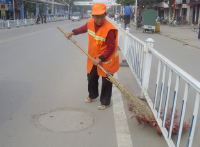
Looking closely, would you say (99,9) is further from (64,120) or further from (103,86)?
(64,120)

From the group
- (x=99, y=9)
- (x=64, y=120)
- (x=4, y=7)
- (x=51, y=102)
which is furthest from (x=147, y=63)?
(x=4, y=7)

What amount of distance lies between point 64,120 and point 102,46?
1.28 m

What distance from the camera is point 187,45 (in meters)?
12.8

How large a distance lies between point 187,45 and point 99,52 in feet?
32.7

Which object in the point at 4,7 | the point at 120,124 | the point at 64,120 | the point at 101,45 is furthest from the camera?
the point at 4,7

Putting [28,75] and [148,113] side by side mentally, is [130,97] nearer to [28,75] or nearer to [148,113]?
[148,113]

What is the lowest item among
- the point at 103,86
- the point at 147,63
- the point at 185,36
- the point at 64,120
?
the point at 64,120

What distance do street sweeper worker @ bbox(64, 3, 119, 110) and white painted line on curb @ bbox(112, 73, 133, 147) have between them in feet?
0.77

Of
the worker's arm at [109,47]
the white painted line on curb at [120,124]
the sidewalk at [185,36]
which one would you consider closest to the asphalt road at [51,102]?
the white painted line on curb at [120,124]

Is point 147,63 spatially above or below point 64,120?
above

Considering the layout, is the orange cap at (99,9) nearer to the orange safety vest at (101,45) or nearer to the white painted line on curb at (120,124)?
the orange safety vest at (101,45)

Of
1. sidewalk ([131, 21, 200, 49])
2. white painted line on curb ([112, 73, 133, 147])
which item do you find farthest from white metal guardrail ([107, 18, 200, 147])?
sidewalk ([131, 21, 200, 49])

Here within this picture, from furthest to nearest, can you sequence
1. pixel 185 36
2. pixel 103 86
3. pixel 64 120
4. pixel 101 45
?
pixel 185 36 → pixel 103 86 → pixel 101 45 → pixel 64 120

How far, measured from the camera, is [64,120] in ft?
12.3
